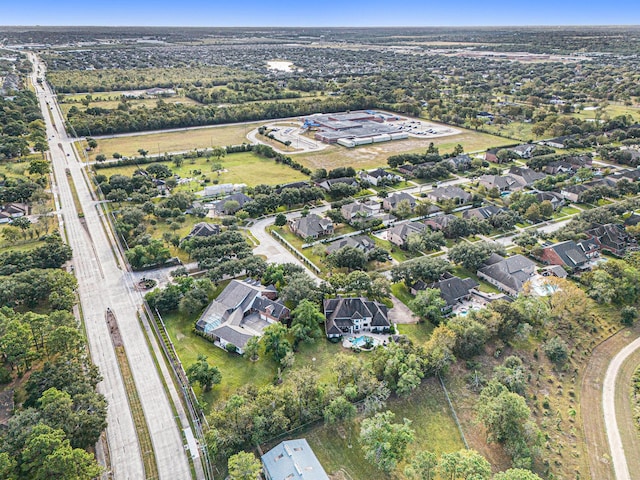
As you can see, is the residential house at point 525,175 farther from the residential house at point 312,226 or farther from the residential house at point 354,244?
the residential house at point 312,226

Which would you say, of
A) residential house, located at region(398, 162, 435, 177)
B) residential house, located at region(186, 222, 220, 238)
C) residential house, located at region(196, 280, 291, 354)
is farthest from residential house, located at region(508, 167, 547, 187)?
residential house, located at region(196, 280, 291, 354)

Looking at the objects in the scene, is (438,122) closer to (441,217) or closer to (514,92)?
(514,92)

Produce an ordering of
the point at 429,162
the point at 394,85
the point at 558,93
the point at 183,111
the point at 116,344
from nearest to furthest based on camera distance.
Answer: the point at 116,344 → the point at 429,162 → the point at 183,111 → the point at 558,93 → the point at 394,85

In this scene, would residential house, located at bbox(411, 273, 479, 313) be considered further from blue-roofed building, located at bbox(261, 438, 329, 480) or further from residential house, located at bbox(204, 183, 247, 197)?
residential house, located at bbox(204, 183, 247, 197)

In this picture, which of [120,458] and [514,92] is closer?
[120,458]

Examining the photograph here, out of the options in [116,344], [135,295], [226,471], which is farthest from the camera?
[135,295]

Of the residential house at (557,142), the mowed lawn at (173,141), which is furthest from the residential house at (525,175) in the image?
the mowed lawn at (173,141)

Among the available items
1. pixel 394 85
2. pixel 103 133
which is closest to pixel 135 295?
pixel 103 133
